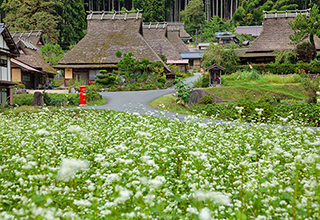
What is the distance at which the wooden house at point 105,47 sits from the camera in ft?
111

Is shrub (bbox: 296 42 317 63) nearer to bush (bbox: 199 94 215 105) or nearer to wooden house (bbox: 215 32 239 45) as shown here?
bush (bbox: 199 94 215 105)

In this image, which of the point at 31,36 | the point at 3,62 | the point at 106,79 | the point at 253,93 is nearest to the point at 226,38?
the point at 31,36

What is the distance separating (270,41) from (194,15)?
152 feet

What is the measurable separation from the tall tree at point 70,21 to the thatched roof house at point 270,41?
34.4m

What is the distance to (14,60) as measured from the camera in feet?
109

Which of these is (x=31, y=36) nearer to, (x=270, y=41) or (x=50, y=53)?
(x=50, y=53)

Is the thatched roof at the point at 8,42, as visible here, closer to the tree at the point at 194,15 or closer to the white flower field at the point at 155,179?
the white flower field at the point at 155,179

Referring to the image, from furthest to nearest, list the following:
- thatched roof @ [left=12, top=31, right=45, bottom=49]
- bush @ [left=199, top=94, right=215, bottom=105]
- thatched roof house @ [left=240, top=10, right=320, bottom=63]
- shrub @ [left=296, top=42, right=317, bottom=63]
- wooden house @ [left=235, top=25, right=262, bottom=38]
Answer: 1. wooden house @ [left=235, top=25, right=262, bottom=38]
2. thatched roof @ [left=12, top=31, right=45, bottom=49]
3. thatched roof house @ [left=240, top=10, right=320, bottom=63]
4. shrub @ [left=296, top=42, right=317, bottom=63]
5. bush @ [left=199, top=94, right=215, bottom=105]

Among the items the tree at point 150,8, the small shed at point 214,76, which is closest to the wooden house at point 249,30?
the tree at point 150,8

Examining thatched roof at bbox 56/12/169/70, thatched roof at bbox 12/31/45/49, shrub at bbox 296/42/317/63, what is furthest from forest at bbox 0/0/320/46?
shrub at bbox 296/42/317/63

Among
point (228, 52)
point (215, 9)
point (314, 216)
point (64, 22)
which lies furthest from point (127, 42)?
point (215, 9)

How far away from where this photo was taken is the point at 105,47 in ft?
117

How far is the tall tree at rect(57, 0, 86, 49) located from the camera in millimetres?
55969

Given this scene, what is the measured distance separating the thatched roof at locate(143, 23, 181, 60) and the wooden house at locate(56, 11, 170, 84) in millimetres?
9547
